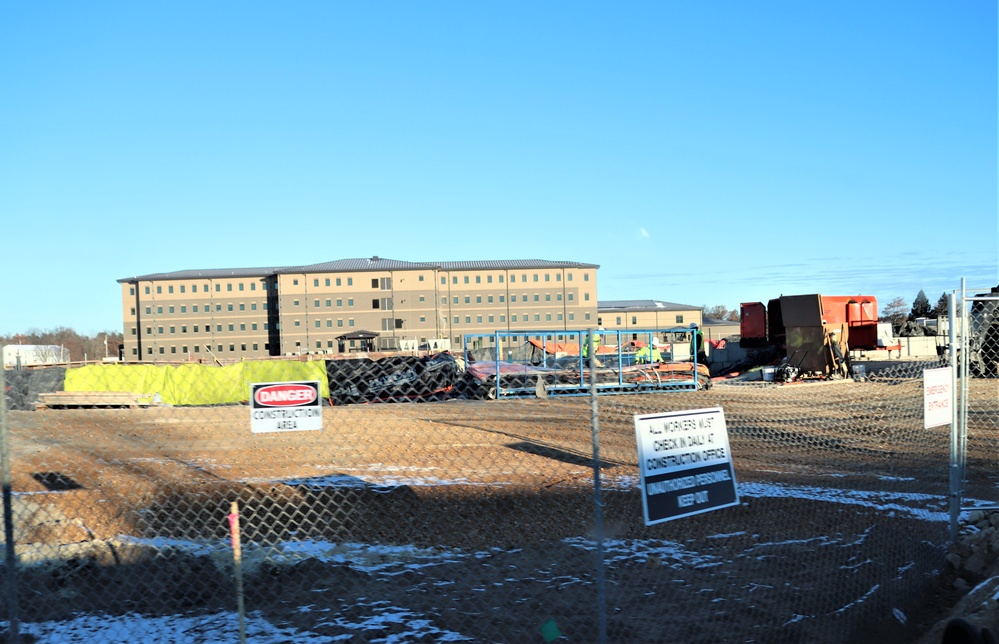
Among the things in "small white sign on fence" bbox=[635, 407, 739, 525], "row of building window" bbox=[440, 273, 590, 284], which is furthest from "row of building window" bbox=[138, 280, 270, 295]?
"small white sign on fence" bbox=[635, 407, 739, 525]

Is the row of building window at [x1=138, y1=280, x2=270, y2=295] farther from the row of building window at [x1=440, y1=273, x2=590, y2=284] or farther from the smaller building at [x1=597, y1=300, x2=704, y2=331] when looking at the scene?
the smaller building at [x1=597, y1=300, x2=704, y2=331]

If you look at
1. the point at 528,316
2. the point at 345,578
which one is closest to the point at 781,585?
the point at 345,578

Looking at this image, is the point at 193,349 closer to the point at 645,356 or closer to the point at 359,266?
the point at 359,266

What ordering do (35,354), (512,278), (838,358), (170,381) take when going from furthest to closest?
(512,278) < (35,354) < (838,358) < (170,381)

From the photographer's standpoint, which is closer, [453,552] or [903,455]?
[453,552]

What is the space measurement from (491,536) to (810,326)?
2693 cm

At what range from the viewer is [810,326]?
31922 millimetres

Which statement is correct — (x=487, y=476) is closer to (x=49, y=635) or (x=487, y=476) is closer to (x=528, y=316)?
(x=49, y=635)

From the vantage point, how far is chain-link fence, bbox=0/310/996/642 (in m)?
5.72

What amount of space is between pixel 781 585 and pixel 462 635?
9.12ft

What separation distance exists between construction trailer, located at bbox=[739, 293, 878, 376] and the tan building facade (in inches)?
1526

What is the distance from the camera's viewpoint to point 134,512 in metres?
8.56

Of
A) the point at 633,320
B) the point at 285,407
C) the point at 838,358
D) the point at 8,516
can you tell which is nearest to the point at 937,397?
the point at 285,407

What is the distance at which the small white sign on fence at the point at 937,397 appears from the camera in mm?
7105
